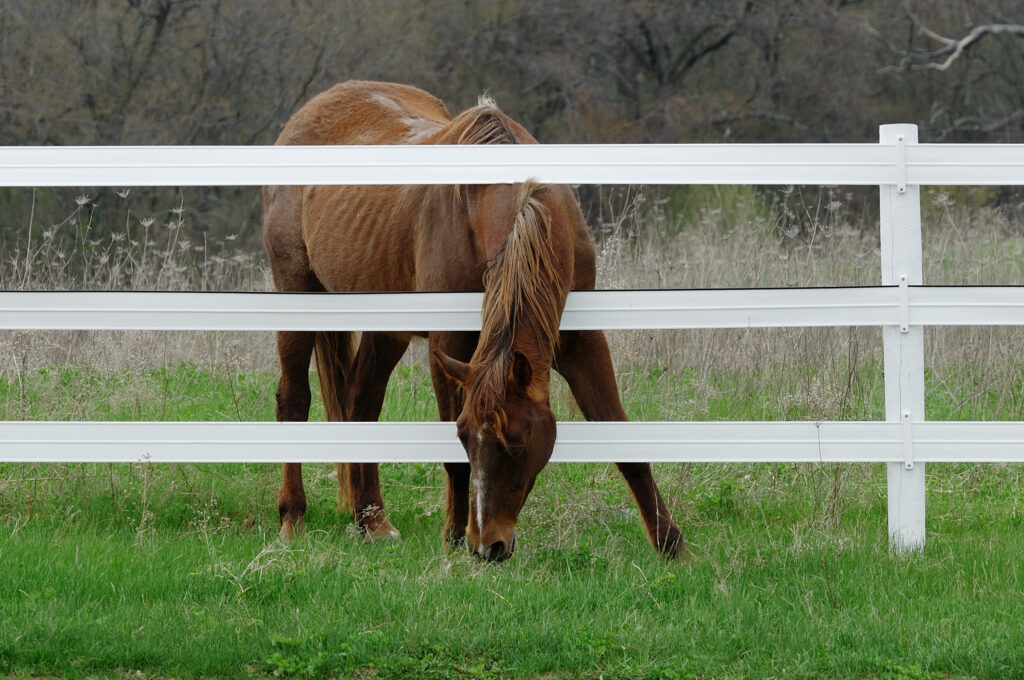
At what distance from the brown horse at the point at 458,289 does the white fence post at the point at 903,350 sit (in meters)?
0.90

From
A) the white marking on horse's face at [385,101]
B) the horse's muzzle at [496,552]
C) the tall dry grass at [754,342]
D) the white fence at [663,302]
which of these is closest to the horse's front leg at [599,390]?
the white fence at [663,302]

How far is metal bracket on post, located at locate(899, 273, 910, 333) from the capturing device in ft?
13.8

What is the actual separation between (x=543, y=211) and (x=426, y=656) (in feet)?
5.56

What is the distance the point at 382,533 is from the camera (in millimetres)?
5008

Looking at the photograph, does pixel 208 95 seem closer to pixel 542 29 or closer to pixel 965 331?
pixel 542 29

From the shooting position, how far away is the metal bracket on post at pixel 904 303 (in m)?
4.21

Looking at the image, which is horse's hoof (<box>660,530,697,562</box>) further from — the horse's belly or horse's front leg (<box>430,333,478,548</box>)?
the horse's belly

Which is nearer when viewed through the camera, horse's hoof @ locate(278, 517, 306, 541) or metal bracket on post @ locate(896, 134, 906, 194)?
metal bracket on post @ locate(896, 134, 906, 194)

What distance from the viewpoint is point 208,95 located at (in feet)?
60.3

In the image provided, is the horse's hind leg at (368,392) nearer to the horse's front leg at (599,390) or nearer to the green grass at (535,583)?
the green grass at (535,583)

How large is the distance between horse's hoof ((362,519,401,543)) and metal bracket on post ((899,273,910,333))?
237cm

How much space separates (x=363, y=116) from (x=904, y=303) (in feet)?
10.7

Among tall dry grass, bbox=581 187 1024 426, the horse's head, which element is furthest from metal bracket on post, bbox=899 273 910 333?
the horse's head

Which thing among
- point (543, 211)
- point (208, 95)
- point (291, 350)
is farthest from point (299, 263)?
point (208, 95)
